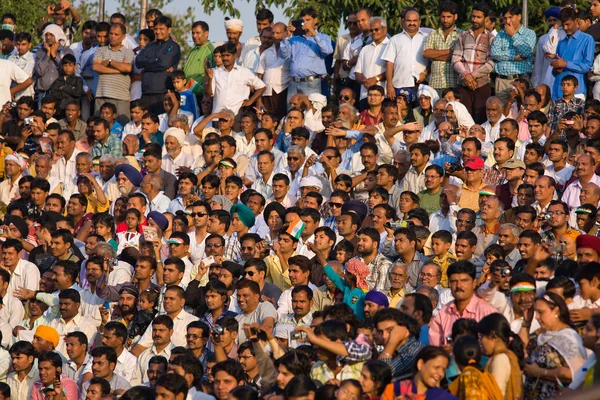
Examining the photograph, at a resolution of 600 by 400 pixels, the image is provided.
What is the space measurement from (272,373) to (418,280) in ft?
6.68

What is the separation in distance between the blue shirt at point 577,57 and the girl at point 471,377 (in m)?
6.81

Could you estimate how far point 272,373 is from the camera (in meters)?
10.8

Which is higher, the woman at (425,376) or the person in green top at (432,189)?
the woman at (425,376)

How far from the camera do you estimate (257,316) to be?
40.4ft

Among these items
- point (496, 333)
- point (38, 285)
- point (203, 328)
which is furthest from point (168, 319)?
point (496, 333)

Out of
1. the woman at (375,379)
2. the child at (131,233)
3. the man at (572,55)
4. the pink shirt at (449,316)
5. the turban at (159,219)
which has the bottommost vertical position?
the child at (131,233)

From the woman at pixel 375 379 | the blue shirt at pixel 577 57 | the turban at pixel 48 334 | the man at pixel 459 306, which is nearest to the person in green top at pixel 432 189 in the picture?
the blue shirt at pixel 577 57

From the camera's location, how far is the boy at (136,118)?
696 inches

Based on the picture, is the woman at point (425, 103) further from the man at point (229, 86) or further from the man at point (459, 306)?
the man at point (459, 306)

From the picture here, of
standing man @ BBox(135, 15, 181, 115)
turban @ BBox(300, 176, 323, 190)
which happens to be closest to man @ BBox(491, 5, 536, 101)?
turban @ BBox(300, 176, 323, 190)

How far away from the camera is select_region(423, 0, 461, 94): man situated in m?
16.4

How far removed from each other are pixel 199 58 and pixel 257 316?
660 centimetres

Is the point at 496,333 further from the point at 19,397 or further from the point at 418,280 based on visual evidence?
the point at 19,397

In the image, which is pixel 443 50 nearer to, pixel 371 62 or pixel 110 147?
pixel 371 62
